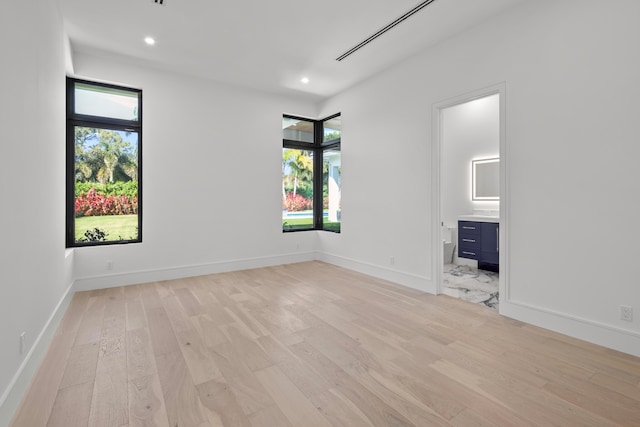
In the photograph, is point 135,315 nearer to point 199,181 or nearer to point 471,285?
point 199,181

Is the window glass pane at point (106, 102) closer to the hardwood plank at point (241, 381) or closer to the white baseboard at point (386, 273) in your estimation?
the hardwood plank at point (241, 381)

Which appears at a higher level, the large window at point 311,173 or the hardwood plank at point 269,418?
the large window at point 311,173

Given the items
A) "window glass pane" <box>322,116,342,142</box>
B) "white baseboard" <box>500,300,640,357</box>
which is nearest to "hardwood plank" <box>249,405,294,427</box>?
"white baseboard" <box>500,300,640,357</box>

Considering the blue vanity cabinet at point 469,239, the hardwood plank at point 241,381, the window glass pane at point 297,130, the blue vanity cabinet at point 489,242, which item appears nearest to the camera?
the hardwood plank at point 241,381

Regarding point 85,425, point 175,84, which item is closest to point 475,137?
point 175,84

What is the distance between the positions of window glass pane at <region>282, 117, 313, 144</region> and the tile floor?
12.0 ft

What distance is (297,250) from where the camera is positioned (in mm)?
6098

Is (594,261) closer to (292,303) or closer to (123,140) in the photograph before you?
(292,303)

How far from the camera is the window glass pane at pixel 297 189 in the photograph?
6004 millimetres

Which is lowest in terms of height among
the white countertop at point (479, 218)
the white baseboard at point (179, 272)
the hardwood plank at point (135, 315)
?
the hardwood plank at point (135, 315)

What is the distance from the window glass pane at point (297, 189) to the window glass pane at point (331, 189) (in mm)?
273

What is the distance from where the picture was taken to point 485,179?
18.0 feet

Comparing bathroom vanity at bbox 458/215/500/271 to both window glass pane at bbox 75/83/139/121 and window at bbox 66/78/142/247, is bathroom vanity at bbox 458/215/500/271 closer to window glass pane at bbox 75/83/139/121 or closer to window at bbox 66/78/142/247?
window at bbox 66/78/142/247

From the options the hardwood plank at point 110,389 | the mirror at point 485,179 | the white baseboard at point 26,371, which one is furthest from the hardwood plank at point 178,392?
the mirror at point 485,179
